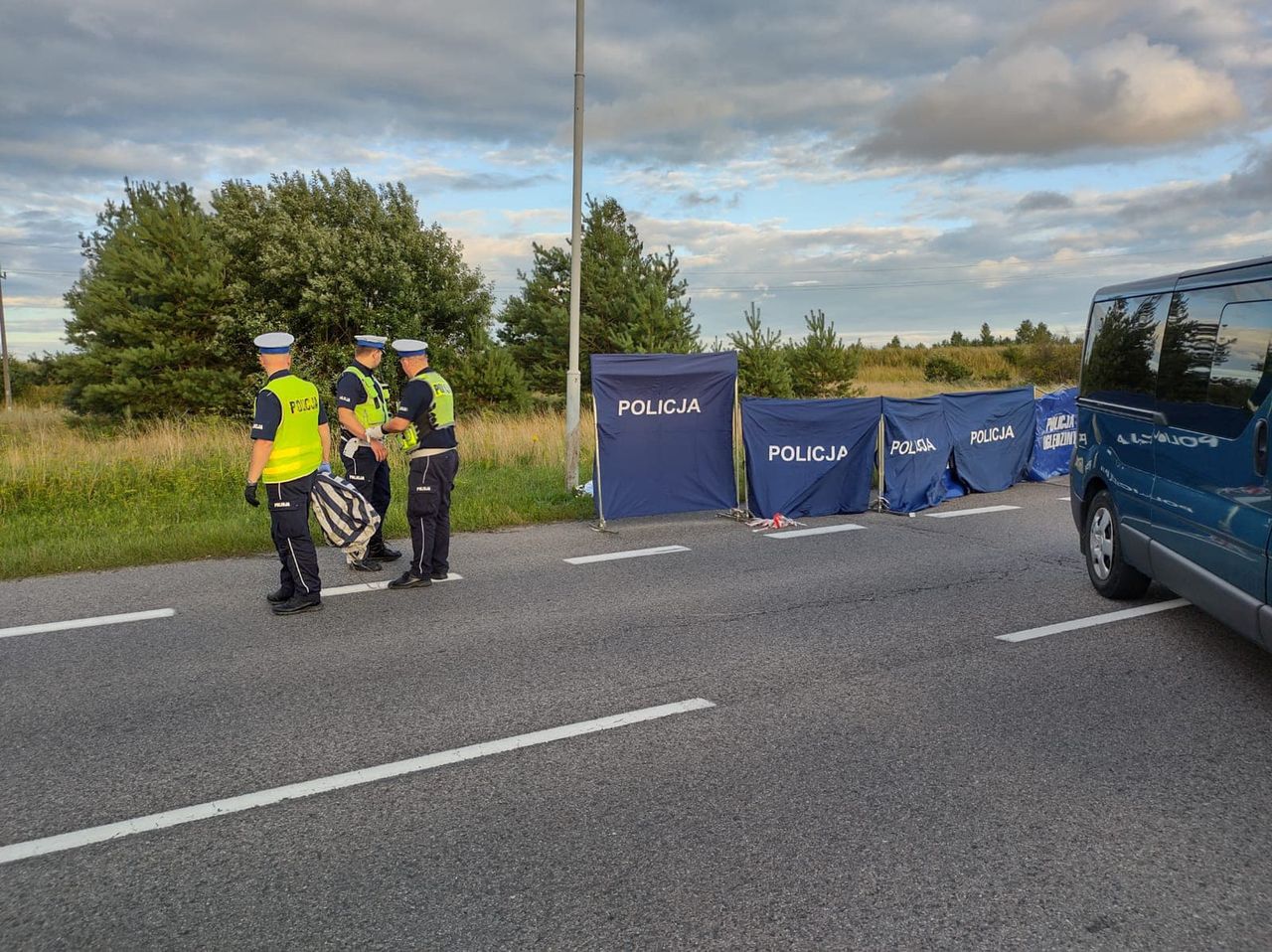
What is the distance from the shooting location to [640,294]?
94.7ft

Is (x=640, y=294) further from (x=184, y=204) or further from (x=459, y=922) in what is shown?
(x=459, y=922)

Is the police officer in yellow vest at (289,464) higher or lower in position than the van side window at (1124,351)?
lower

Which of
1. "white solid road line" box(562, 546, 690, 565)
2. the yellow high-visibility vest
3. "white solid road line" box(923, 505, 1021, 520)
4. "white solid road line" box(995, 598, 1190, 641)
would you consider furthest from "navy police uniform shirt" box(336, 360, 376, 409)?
"white solid road line" box(923, 505, 1021, 520)

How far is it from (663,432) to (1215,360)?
5.80m

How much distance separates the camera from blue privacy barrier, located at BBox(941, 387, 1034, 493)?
12.4m

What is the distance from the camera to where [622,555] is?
8594 mm

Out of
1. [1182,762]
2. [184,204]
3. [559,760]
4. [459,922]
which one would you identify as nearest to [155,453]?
[559,760]

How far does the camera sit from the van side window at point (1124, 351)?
6.08 metres

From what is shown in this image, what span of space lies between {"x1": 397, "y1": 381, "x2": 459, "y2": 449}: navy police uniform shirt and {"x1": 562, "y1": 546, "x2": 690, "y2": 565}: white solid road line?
1726mm

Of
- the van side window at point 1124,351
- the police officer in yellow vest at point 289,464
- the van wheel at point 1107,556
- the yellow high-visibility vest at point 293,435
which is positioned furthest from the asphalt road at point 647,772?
the van side window at point 1124,351

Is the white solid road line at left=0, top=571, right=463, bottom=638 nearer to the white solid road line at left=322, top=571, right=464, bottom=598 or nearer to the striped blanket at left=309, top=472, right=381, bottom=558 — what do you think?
the white solid road line at left=322, top=571, right=464, bottom=598

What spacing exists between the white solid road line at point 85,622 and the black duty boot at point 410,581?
1603 mm

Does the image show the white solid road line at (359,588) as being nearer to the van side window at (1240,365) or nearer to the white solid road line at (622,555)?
the white solid road line at (622,555)

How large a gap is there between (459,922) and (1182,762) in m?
3.23
